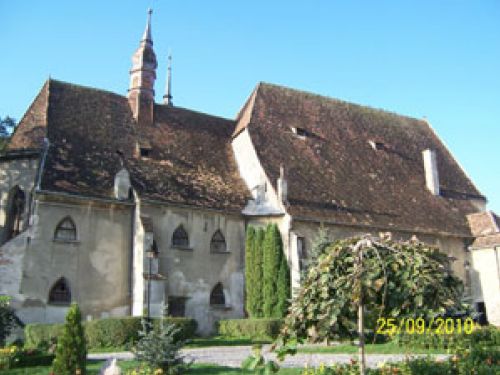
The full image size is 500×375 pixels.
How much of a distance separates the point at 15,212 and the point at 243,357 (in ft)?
43.2

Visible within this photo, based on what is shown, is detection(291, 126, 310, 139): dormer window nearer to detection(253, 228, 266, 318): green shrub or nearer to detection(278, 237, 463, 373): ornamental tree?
detection(253, 228, 266, 318): green shrub

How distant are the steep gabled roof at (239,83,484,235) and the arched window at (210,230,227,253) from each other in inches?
141

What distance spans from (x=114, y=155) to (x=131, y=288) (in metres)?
6.45

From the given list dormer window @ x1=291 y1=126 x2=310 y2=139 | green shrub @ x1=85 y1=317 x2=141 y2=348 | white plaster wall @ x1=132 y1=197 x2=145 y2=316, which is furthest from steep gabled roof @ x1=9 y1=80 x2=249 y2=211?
green shrub @ x1=85 y1=317 x2=141 y2=348

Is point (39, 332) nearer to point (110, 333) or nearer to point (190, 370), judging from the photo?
point (110, 333)

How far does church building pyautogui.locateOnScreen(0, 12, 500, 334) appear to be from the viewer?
2316 cm

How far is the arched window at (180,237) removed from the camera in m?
25.4

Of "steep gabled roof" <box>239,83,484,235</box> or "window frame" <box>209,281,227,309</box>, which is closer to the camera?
"window frame" <box>209,281,227,309</box>

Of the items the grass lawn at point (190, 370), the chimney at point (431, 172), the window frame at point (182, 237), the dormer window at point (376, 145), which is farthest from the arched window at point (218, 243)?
the chimney at point (431, 172)

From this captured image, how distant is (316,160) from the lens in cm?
3044

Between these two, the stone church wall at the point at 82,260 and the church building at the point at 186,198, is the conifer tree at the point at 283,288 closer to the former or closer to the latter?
the church building at the point at 186,198

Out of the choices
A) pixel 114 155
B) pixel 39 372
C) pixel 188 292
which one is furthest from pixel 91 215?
pixel 39 372

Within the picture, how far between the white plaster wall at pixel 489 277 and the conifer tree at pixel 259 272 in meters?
13.2

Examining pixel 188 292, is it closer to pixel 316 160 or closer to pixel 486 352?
pixel 316 160
